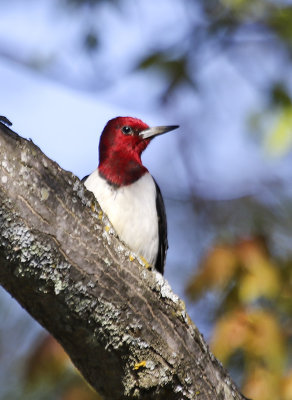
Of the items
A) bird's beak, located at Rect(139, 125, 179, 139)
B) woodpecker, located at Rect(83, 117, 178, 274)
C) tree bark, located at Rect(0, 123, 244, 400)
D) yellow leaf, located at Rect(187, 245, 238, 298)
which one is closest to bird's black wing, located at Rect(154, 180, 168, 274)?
woodpecker, located at Rect(83, 117, 178, 274)

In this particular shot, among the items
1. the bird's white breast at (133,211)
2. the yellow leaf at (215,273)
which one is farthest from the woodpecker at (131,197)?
the yellow leaf at (215,273)

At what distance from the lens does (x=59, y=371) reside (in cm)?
519

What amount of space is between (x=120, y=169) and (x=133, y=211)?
1.49 ft

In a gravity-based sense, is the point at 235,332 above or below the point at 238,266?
below

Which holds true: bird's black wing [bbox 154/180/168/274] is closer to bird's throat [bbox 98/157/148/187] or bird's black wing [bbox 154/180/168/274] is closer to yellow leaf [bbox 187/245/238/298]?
bird's throat [bbox 98/157/148/187]

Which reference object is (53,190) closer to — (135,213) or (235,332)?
(135,213)

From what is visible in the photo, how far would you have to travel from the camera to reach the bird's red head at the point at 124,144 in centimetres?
474

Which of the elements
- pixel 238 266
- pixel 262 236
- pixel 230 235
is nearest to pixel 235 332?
pixel 238 266

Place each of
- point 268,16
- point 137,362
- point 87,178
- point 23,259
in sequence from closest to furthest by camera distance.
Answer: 1. point 23,259
2. point 137,362
3. point 87,178
4. point 268,16

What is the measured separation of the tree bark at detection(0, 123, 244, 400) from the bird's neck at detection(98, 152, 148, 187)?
1315 millimetres

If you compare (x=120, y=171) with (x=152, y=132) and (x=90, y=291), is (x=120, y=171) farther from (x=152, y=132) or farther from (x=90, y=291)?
(x=90, y=291)

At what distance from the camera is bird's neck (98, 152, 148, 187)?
458 cm

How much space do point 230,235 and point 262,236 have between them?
56 centimetres

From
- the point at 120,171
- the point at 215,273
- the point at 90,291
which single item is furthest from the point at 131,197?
the point at 90,291
